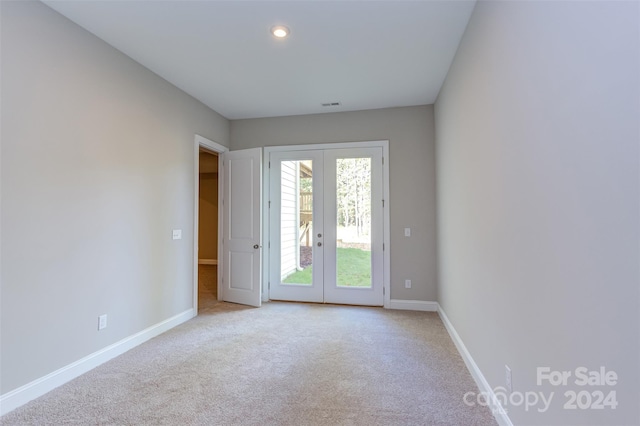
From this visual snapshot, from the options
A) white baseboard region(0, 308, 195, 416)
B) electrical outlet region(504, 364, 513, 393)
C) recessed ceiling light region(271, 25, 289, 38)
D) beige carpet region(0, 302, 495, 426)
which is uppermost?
recessed ceiling light region(271, 25, 289, 38)

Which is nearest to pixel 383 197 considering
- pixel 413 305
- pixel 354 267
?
pixel 354 267

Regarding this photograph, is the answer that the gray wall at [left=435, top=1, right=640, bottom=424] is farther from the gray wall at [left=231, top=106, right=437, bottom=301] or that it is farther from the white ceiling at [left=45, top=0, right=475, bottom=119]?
the gray wall at [left=231, top=106, right=437, bottom=301]

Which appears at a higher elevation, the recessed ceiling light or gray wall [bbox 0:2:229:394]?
the recessed ceiling light

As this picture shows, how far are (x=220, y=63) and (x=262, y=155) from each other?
1.68 metres

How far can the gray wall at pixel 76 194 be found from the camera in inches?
77.9

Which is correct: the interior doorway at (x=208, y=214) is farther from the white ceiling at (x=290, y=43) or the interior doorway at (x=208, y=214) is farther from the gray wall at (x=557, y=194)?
the gray wall at (x=557, y=194)

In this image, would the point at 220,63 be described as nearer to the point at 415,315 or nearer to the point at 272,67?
the point at 272,67

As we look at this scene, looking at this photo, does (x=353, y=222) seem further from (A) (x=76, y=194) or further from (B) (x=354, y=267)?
(A) (x=76, y=194)

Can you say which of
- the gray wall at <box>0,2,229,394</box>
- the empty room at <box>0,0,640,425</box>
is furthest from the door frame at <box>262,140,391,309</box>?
the gray wall at <box>0,2,229,394</box>

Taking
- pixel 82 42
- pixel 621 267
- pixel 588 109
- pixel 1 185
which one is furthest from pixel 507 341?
pixel 82 42

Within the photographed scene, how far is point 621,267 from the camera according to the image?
0.87 m

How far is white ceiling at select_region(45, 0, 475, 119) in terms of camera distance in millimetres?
2193

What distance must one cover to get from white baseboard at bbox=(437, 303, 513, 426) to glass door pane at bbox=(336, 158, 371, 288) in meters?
1.37

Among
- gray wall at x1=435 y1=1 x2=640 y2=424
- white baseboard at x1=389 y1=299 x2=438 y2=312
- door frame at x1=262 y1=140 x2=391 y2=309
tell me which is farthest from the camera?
door frame at x1=262 y1=140 x2=391 y2=309
